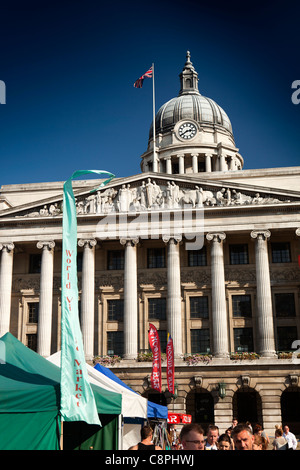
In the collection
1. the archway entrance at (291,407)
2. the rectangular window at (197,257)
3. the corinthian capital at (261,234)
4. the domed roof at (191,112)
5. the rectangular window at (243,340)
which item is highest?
the domed roof at (191,112)

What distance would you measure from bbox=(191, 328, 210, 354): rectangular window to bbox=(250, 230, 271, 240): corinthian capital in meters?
9.09

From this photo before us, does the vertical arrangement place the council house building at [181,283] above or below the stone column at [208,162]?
below

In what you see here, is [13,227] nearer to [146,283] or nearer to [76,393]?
[146,283]

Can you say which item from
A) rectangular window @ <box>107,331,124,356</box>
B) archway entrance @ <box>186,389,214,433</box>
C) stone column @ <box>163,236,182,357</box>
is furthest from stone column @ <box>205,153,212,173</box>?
archway entrance @ <box>186,389,214,433</box>

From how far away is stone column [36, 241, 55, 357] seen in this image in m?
47.2

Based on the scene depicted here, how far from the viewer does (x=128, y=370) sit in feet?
149

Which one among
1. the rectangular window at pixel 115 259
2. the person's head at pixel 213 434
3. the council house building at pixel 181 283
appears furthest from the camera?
the rectangular window at pixel 115 259

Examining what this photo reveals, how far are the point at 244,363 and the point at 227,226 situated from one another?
452 inches

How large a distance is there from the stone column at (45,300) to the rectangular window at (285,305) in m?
19.5

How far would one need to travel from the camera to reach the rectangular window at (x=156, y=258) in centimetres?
5138

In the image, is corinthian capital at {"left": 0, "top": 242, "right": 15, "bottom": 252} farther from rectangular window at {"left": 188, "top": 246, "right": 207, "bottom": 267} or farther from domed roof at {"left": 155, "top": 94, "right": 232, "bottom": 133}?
domed roof at {"left": 155, "top": 94, "right": 232, "bottom": 133}

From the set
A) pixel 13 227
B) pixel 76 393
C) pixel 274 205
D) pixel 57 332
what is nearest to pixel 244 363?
pixel 274 205

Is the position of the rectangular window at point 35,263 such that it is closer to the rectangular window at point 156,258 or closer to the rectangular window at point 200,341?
the rectangular window at point 156,258

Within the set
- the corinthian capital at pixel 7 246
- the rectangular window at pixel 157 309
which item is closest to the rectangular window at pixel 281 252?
the rectangular window at pixel 157 309
